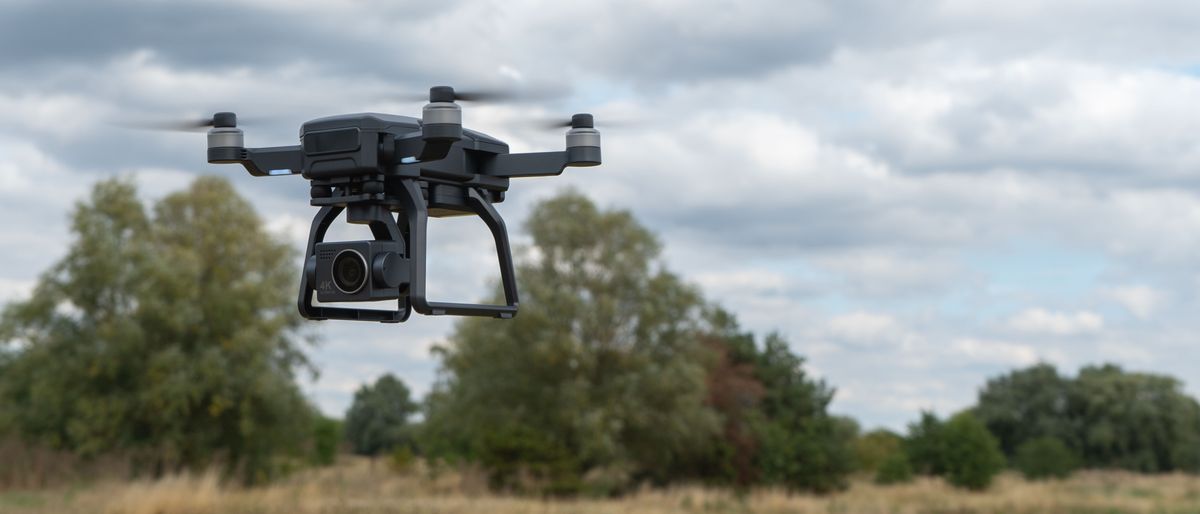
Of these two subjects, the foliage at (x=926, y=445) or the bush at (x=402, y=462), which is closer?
the bush at (x=402, y=462)

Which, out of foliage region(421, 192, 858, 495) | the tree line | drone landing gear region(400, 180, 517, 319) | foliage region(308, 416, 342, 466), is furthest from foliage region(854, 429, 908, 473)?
A: drone landing gear region(400, 180, 517, 319)

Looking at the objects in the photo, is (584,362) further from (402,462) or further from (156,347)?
(156,347)

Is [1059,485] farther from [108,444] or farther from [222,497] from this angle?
[108,444]

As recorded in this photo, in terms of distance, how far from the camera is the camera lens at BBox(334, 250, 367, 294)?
3.54 m

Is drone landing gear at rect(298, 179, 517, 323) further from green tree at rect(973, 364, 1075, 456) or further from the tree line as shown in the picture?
green tree at rect(973, 364, 1075, 456)

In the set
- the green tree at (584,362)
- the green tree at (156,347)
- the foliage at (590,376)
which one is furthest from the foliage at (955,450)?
the green tree at (156,347)

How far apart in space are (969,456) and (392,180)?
30.4m

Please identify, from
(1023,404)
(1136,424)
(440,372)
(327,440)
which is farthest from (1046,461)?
(327,440)

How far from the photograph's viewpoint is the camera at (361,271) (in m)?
3.53

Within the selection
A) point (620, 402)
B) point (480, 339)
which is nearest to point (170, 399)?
point (480, 339)

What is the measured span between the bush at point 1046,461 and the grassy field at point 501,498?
2.78ft

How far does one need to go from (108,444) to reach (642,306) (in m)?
12.5

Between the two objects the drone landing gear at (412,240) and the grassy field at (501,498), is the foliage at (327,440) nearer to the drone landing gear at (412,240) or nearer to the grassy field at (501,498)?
the grassy field at (501,498)

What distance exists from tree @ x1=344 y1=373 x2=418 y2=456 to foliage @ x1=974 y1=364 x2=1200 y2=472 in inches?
870
